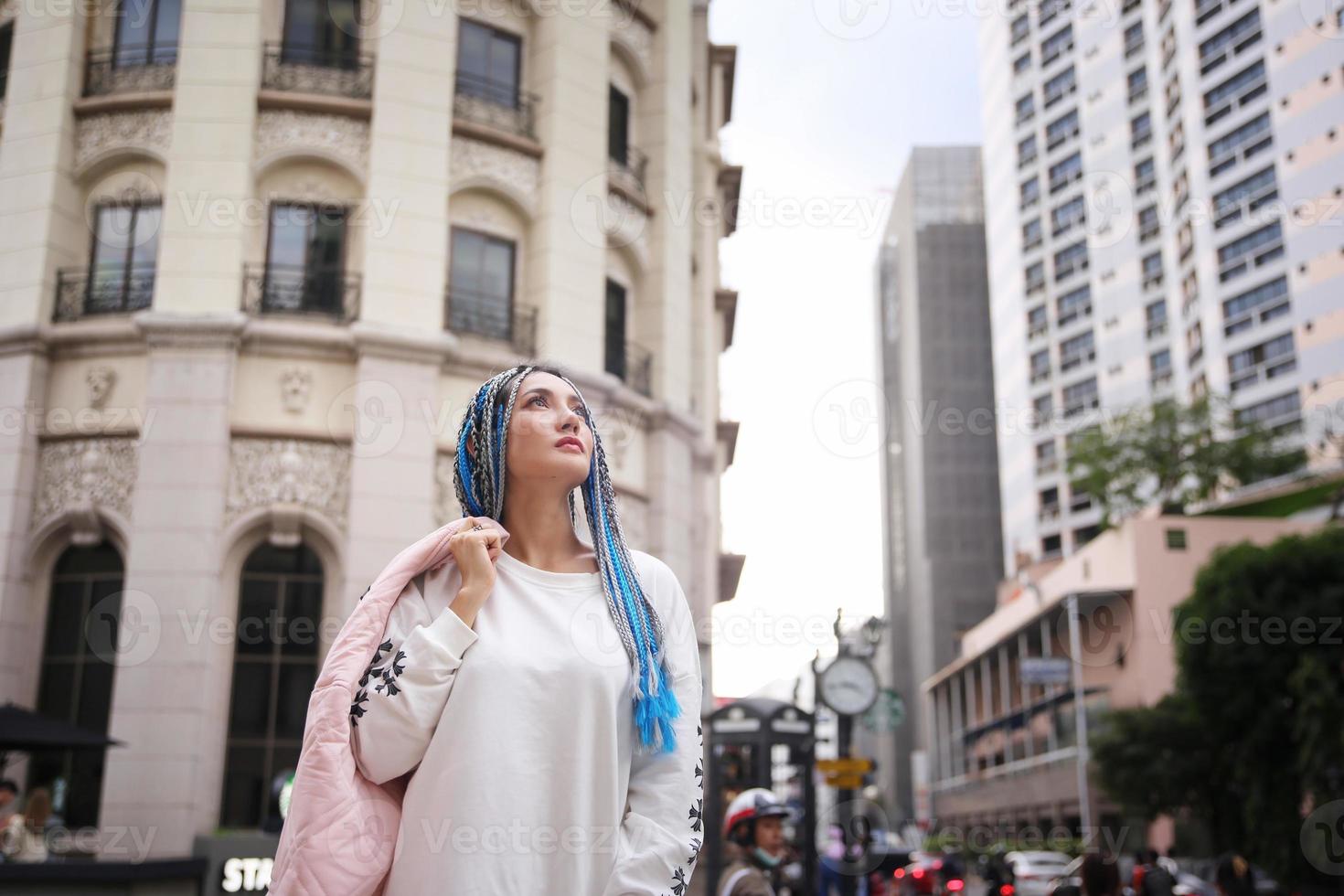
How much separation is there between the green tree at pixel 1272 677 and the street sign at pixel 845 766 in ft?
43.0

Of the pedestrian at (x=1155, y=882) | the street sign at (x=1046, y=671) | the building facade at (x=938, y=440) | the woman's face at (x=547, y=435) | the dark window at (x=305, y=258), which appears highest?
the building facade at (x=938, y=440)

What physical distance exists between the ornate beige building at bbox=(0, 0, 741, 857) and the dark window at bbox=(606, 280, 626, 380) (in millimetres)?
60

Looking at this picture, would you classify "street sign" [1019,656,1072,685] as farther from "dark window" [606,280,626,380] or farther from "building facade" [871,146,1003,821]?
"building facade" [871,146,1003,821]

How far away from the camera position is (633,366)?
67.8 ft

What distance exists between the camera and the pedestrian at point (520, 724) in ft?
8.49

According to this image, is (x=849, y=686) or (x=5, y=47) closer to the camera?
(x=849, y=686)

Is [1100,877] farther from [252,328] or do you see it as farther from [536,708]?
[252,328]

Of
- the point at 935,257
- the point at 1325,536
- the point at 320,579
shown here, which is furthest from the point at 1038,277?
the point at 320,579

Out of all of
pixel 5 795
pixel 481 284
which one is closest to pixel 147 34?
pixel 481 284

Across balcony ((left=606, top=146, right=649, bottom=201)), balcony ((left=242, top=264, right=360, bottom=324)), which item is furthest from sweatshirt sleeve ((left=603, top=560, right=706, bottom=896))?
balcony ((left=606, top=146, right=649, bottom=201))

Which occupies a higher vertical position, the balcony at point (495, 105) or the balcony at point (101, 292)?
the balcony at point (495, 105)

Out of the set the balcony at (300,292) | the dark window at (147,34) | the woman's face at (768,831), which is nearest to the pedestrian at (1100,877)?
the woman's face at (768,831)

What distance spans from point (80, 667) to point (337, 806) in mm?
15852

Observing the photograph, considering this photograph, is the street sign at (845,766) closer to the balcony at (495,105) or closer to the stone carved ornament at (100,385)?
the balcony at (495,105)
